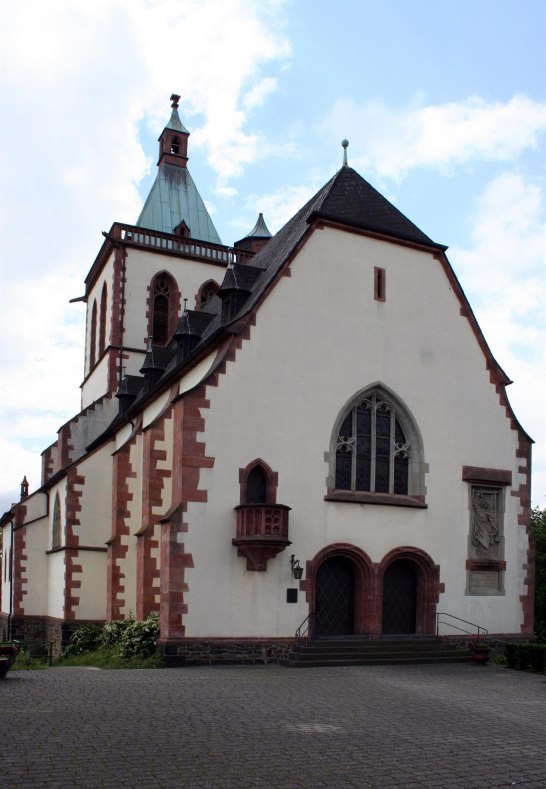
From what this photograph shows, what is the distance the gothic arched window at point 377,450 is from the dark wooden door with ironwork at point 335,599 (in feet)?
6.35

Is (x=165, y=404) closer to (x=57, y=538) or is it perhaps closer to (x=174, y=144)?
(x=57, y=538)

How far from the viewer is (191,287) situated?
129 feet

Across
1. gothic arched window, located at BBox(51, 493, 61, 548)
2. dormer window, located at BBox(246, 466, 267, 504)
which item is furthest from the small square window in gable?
gothic arched window, located at BBox(51, 493, 61, 548)

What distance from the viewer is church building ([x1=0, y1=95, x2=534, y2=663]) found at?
67.7 feet

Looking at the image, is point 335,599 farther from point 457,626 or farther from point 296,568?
point 457,626

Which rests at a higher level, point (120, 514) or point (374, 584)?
point (120, 514)

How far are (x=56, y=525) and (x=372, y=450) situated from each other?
44.9 feet

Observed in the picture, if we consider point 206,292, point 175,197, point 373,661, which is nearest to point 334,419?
point 373,661

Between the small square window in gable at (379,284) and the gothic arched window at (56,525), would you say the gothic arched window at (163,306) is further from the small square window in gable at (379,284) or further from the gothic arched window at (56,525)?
the small square window in gable at (379,284)

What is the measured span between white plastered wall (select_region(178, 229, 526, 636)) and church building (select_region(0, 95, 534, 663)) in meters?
0.04

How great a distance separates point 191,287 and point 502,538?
19.8m

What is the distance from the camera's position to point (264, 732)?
11023 mm

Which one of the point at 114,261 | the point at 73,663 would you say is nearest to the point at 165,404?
the point at 73,663

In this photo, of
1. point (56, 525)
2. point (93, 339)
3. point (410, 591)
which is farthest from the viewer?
point (93, 339)
